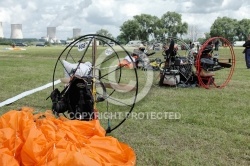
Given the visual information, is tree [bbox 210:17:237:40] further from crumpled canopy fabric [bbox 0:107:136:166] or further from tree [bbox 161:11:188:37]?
crumpled canopy fabric [bbox 0:107:136:166]

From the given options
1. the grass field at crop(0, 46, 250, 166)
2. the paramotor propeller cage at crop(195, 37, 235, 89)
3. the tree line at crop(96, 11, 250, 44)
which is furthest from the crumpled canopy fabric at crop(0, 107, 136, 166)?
the tree line at crop(96, 11, 250, 44)

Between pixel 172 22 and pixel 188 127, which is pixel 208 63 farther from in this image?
pixel 172 22

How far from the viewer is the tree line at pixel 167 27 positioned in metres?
93.6

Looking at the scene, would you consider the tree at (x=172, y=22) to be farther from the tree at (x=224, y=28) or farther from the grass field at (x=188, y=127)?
the grass field at (x=188, y=127)

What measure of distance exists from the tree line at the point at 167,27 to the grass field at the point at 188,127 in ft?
278

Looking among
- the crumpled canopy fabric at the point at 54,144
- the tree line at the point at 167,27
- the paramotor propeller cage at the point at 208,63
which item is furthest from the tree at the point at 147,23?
the crumpled canopy fabric at the point at 54,144

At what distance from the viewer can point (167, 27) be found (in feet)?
314

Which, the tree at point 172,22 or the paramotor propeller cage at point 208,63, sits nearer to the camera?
the paramotor propeller cage at point 208,63

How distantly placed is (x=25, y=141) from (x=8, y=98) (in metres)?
4.21

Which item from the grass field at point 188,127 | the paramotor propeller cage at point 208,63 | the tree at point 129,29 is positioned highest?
the tree at point 129,29

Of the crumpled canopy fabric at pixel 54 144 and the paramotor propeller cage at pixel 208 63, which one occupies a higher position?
the paramotor propeller cage at pixel 208 63

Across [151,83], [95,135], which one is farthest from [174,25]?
[95,135]

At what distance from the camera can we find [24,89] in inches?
320

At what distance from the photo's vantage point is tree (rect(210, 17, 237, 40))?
98.2 m
